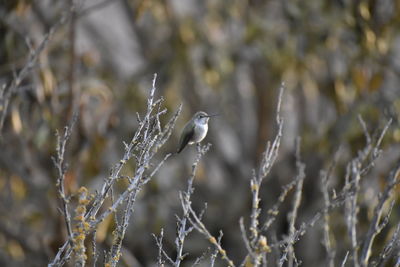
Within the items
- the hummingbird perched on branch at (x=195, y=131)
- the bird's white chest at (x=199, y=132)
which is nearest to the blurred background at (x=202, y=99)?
the hummingbird perched on branch at (x=195, y=131)

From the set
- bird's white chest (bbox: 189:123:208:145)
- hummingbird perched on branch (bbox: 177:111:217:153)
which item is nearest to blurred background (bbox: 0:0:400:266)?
hummingbird perched on branch (bbox: 177:111:217:153)

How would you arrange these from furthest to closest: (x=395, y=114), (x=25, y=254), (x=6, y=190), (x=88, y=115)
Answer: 1. (x=6, y=190)
2. (x=88, y=115)
3. (x=25, y=254)
4. (x=395, y=114)

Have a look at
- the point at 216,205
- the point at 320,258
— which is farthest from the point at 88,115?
the point at 320,258

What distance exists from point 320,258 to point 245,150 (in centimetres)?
150

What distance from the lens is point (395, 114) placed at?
5543 mm

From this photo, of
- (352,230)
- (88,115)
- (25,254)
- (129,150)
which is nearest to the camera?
(352,230)

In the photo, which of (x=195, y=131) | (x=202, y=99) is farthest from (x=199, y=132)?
(x=202, y=99)

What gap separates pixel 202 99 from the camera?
24.2 ft

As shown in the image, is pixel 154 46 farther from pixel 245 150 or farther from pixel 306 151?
pixel 306 151

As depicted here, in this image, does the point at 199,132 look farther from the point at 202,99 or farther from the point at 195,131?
the point at 202,99

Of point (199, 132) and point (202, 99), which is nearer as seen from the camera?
point (199, 132)

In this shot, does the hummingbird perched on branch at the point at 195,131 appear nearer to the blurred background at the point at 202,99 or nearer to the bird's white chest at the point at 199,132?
the bird's white chest at the point at 199,132

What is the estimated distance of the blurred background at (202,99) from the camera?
5.96 meters

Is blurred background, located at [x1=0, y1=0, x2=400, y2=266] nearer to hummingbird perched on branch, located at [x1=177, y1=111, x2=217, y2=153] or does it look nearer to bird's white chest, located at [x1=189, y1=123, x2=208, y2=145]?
hummingbird perched on branch, located at [x1=177, y1=111, x2=217, y2=153]
